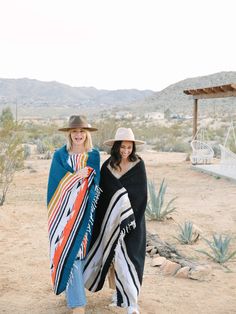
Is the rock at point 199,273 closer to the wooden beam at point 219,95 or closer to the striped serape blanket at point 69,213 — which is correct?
the striped serape blanket at point 69,213

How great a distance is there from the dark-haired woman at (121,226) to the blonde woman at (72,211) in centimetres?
10

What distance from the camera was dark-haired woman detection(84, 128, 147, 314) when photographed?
4188 millimetres

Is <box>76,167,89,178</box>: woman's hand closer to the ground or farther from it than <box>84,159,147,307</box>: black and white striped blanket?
farther from it

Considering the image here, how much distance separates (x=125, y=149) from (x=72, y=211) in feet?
2.20

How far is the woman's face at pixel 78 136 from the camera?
169 inches

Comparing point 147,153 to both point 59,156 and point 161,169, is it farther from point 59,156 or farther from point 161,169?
point 59,156

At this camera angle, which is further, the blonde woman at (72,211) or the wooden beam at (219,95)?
the wooden beam at (219,95)

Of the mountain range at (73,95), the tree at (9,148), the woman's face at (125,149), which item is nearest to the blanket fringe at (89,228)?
the woman's face at (125,149)

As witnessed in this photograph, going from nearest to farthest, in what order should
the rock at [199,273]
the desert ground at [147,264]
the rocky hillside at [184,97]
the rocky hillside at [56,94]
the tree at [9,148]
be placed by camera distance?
the desert ground at [147,264], the rock at [199,273], the tree at [9,148], the rocky hillside at [184,97], the rocky hillside at [56,94]

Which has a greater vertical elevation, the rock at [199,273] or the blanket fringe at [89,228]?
the blanket fringe at [89,228]

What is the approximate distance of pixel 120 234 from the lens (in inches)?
165

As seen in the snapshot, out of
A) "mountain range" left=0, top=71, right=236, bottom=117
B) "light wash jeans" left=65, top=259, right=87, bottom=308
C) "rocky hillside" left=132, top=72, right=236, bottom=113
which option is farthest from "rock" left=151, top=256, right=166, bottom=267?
"mountain range" left=0, top=71, right=236, bottom=117

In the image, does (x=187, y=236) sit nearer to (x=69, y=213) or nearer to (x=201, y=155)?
(x=69, y=213)

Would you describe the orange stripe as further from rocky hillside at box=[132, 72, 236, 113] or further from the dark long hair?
rocky hillside at box=[132, 72, 236, 113]
